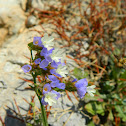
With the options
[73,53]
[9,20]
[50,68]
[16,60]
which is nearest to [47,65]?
[50,68]

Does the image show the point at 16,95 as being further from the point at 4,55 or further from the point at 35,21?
the point at 35,21

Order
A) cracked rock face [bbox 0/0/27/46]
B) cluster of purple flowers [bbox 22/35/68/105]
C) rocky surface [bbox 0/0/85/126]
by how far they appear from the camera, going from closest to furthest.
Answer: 1. cluster of purple flowers [bbox 22/35/68/105]
2. rocky surface [bbox 0/0/85/126]
3. cracked rock face [bbox 0/0/27/46]

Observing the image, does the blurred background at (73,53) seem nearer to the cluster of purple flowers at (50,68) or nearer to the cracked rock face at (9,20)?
the cracked rock face at (9,20)

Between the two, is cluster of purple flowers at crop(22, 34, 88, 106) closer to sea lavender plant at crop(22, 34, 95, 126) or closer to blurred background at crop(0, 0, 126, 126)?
sea lavender plant at crop(22, 34, 95, 126)

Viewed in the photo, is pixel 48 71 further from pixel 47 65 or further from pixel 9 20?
pixel 9 20

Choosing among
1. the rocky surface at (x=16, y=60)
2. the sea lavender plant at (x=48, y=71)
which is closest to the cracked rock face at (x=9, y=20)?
the rocky surface at (x=16, y=60)

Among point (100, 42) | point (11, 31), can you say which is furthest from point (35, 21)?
point (100, 42)

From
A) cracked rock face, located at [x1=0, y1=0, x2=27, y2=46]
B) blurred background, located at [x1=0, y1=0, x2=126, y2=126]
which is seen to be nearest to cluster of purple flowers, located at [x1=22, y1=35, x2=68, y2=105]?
blurred background, located at [x1=0, y1=0, x2=126, y2=126]
